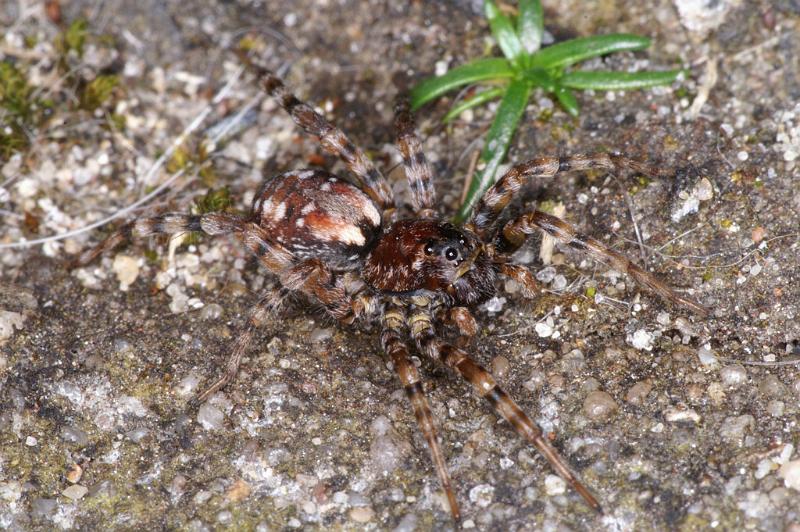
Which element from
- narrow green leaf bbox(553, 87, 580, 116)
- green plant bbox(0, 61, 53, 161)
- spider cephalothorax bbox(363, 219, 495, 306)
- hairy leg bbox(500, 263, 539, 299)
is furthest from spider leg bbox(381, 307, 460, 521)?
green plant bbox(0, 61, 53, 161)

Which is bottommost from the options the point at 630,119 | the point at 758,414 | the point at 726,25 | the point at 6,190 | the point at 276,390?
the point at 6,190

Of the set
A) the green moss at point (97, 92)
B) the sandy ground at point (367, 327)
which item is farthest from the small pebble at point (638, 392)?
the green moss at point (97, 92)

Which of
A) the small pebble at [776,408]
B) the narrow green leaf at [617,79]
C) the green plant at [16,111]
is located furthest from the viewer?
the green plant at [16,111]

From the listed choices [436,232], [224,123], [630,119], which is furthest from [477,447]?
[224,123]

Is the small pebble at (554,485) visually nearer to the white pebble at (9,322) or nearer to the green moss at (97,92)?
the white pebble at (9,322)

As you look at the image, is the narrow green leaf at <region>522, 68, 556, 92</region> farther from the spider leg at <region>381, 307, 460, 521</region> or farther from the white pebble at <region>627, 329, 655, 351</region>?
the spider leg at <region>381, 307, 460, 521</region>

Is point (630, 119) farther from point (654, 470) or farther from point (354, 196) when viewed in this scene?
point (654, 470)

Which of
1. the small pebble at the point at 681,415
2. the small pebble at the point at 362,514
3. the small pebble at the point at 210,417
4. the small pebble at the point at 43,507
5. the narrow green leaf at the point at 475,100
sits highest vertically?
the narrow green leaf at the point at 475,100

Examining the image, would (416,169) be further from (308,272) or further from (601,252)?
(601,252)
